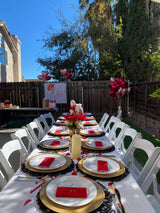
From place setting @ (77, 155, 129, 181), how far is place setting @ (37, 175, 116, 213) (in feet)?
0.35

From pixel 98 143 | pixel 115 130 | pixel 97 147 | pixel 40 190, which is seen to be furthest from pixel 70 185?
pixel 115 130

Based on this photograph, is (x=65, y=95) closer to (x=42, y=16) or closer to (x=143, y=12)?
(x=42, y=16)

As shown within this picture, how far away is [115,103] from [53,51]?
6.05 meters

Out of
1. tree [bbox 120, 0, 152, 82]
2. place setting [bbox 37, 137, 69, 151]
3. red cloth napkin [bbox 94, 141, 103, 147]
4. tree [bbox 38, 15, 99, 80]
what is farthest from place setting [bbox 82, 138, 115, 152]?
tree [bbox 38, 15, 99, 80]

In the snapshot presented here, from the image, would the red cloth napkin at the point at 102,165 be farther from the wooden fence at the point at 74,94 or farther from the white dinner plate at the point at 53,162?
the wooden fence at the point at 74,94

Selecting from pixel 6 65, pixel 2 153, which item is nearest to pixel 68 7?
pixel 6 65

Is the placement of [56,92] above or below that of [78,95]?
above

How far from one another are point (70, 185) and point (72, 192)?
74 mm

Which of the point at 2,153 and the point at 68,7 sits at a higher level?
the point at 68,7

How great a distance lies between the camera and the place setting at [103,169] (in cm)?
109

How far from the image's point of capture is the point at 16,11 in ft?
36.8

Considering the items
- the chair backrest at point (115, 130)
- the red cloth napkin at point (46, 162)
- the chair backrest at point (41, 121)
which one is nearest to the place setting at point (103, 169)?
the red cloth napkin at point (46, 162)

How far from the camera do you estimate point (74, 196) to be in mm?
872

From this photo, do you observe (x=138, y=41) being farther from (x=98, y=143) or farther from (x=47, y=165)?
(x=47, y=165)
